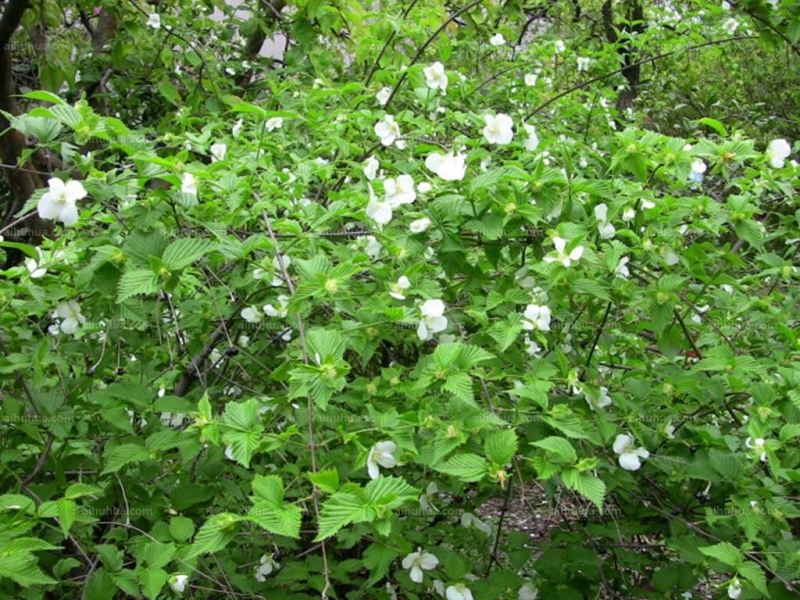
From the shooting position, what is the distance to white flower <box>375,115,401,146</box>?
2188 mm

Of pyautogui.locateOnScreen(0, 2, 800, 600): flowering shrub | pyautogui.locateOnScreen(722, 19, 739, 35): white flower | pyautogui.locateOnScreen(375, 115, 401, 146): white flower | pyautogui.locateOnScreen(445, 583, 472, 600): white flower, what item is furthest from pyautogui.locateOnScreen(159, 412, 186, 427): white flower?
pyautogui.locateOnScreen(722, 19, 739, 35): white flower

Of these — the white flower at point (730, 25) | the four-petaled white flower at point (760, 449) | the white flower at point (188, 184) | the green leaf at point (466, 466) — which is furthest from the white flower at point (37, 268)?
the white flower at point (730, 25)

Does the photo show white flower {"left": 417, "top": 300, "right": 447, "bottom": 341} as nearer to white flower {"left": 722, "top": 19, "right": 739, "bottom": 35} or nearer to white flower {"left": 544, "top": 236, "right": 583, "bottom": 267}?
white flower {"left": 544, "top": 236, "right": 583, "bottom": 267}

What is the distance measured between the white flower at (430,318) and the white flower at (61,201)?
2.21 feet

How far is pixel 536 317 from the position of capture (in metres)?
1.79

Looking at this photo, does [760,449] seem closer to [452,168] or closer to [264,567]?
[452,168]

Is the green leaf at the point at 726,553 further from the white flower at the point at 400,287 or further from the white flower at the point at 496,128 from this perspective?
the white flower at the point at 496,128

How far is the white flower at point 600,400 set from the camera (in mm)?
1871

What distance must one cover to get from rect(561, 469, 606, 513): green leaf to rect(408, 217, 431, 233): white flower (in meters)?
0.58

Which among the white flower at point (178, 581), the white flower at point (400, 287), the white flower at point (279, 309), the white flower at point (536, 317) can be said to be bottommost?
the white flower at point (178, 581)

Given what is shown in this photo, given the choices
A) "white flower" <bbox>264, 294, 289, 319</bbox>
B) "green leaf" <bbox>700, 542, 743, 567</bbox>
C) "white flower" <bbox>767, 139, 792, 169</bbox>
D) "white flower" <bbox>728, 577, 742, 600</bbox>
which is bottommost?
"white flower" <bbox>264, 294, 289, 319</bbox>

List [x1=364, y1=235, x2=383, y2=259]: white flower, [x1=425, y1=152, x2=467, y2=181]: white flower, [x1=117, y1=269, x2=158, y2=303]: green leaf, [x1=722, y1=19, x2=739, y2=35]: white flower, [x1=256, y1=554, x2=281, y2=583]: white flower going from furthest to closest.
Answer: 1. [x1=722, y1=19, x2=739, y2=35]: white flower
2. [x1=256, y1=554, x2=281, y2=583]: white flower
3. [x1=364, y1=235, x2=383, y2=259]: white flower
4. [x1=425, y1=152, x2=467, y2=181]: white flower
5. [x1=117, y1=269, x2=158, y2=303]: green leaf

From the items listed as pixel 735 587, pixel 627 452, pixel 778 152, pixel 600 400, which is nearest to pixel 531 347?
pixel 600 400

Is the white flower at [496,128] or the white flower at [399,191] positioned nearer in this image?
the white flower at [399,191]
